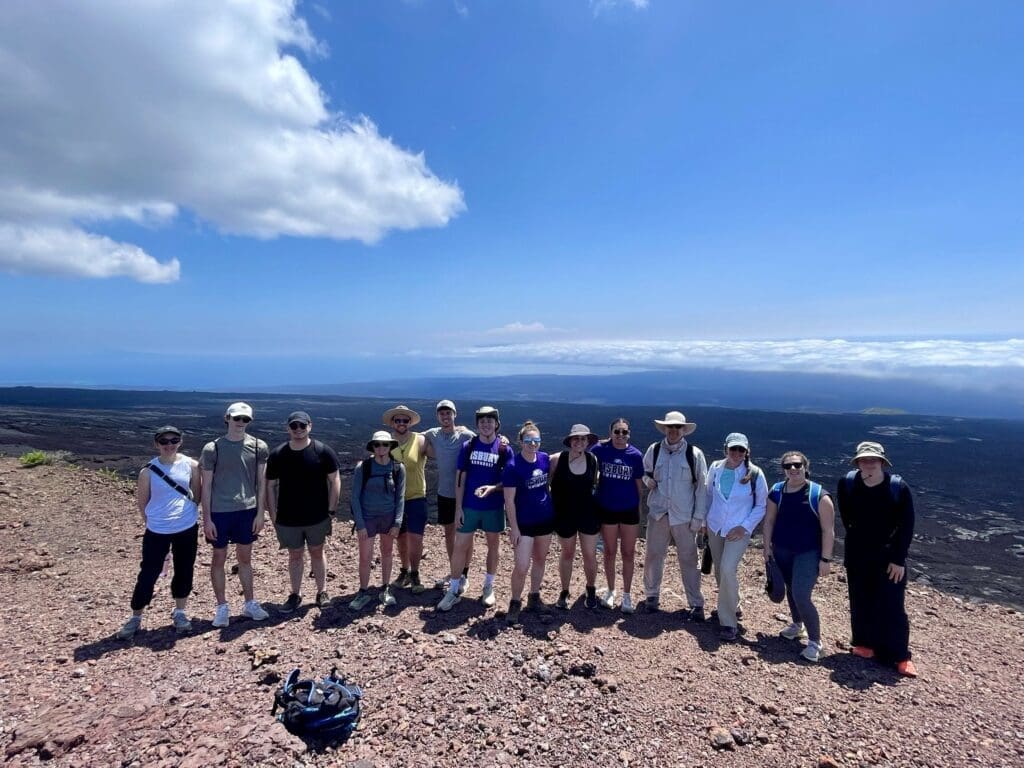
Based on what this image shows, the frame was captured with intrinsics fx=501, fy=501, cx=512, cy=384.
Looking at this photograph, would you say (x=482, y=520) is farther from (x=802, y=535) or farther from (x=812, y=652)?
(x=812, y=652)

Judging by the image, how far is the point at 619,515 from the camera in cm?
512

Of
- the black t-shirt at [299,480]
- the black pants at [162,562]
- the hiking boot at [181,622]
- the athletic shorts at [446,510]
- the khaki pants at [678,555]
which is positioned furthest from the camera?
the athletic shorts at [446,510]

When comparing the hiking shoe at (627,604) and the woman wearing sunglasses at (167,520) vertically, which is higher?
the woman wearing sunglasses at (167,520)

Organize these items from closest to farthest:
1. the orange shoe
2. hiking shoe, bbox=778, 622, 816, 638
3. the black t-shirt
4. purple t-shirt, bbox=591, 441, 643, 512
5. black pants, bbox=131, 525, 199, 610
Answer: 1. the orange shoe
2. black pants, bbox=131, 525, 199, 610
3. the black t-shirt
4. hiking shoe, bbox=778, 622, 816, 638
5. purple t-shirt, bbox=591, 441, 643, 512

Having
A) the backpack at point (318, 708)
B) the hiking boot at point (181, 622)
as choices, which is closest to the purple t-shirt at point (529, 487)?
the backpack at point (318, 708)

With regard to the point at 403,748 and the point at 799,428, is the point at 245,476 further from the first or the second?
the point at 799,428

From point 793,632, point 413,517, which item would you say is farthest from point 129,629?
point 793,632

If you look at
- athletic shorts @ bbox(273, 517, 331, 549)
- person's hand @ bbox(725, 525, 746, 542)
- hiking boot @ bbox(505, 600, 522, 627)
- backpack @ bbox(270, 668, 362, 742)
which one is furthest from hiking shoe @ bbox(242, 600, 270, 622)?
person's hand @ bbox(725, 525, 746, 542)

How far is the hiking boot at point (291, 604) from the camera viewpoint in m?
5.01

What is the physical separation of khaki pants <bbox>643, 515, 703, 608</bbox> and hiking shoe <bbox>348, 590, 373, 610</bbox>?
118 inches

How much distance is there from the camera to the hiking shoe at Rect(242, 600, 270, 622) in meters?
4.76

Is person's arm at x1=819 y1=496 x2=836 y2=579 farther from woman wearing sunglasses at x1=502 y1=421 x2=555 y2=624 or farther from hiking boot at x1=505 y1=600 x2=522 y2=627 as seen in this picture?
hiking boot at x1=505 y1=600 x2=522 y2=627

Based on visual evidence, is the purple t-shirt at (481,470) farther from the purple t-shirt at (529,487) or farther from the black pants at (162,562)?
the black pants at (162,562)

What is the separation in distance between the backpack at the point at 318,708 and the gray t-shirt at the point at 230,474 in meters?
1.72
